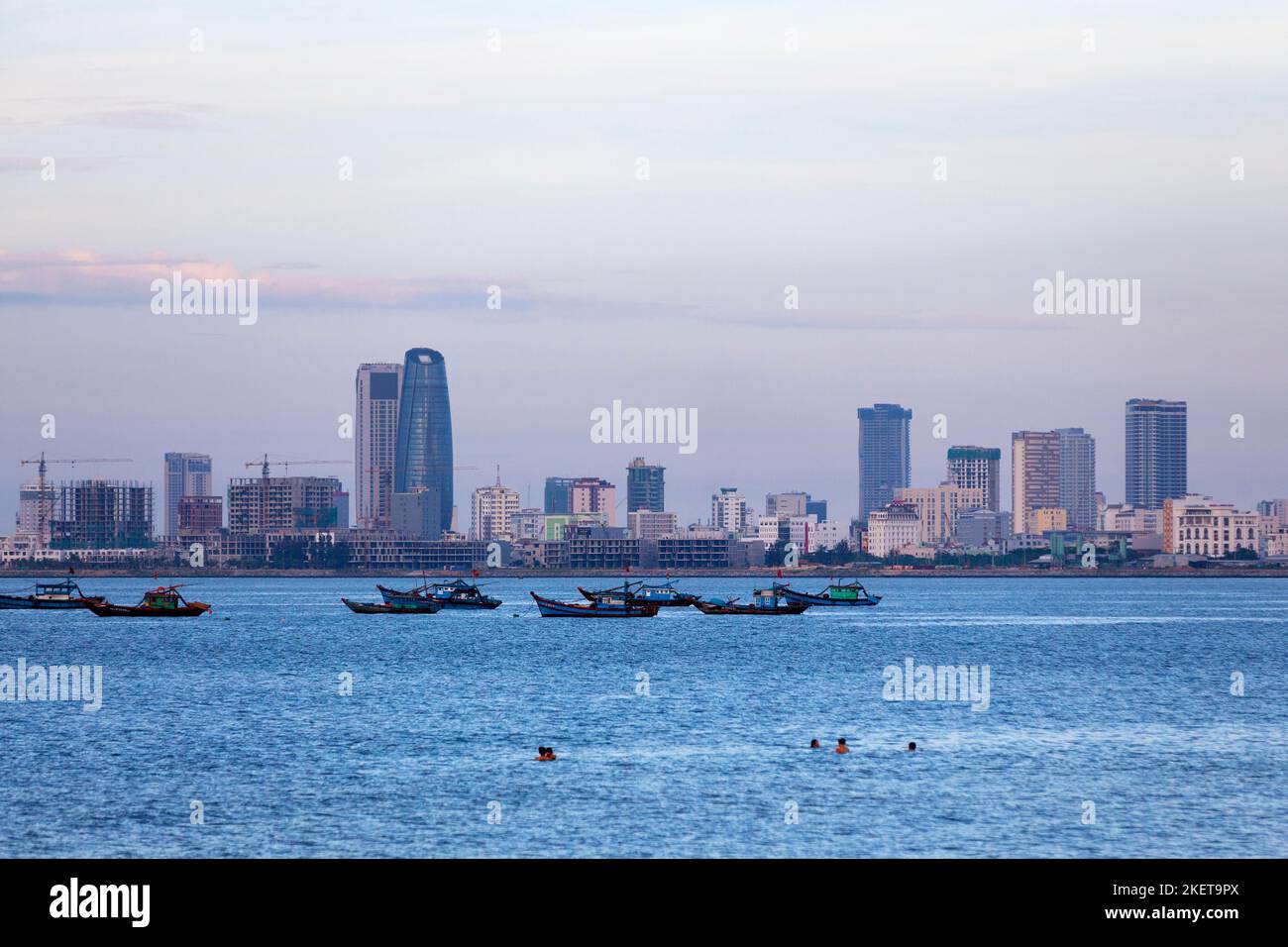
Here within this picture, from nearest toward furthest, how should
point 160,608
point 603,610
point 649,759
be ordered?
point 649,759, point 603,610, point 160,608

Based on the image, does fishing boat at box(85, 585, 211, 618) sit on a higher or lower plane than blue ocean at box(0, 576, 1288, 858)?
lower

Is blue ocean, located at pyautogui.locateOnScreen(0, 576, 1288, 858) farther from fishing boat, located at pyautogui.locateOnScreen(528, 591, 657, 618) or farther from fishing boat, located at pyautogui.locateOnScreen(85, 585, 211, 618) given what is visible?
fishing boat, located at pyautogui.locateOnScreen(528, 591, 657, 618)

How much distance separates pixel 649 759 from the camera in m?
62.4

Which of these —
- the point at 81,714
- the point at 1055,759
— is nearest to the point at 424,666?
the point at 81,714

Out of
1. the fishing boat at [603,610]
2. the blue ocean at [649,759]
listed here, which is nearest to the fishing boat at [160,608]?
the fishing boat at [603,610]

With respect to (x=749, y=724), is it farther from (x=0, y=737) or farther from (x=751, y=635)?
(x=751, y=635)

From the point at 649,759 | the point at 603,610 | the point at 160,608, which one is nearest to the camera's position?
the point at 649,759

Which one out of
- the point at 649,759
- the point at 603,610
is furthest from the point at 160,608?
the point at 649,759

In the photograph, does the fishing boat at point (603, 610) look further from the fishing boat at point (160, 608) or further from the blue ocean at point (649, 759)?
the blue ocean at point (649, 759)

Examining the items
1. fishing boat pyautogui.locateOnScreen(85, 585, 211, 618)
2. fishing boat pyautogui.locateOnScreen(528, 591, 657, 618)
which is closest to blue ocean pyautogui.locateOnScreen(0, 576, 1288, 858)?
fishing boat pyautogui.locateOnScreen(85, 585, 211, 618)

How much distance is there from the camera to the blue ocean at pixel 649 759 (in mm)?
46094

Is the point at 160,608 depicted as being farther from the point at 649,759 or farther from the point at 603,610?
the point at 649,759

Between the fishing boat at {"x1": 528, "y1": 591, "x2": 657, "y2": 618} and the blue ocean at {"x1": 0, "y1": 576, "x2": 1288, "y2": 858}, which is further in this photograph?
the fishing boat at {"x1": 528, "y1": 591, "x2": 657, "y2": 618}

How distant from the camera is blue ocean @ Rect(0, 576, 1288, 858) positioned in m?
46.1
